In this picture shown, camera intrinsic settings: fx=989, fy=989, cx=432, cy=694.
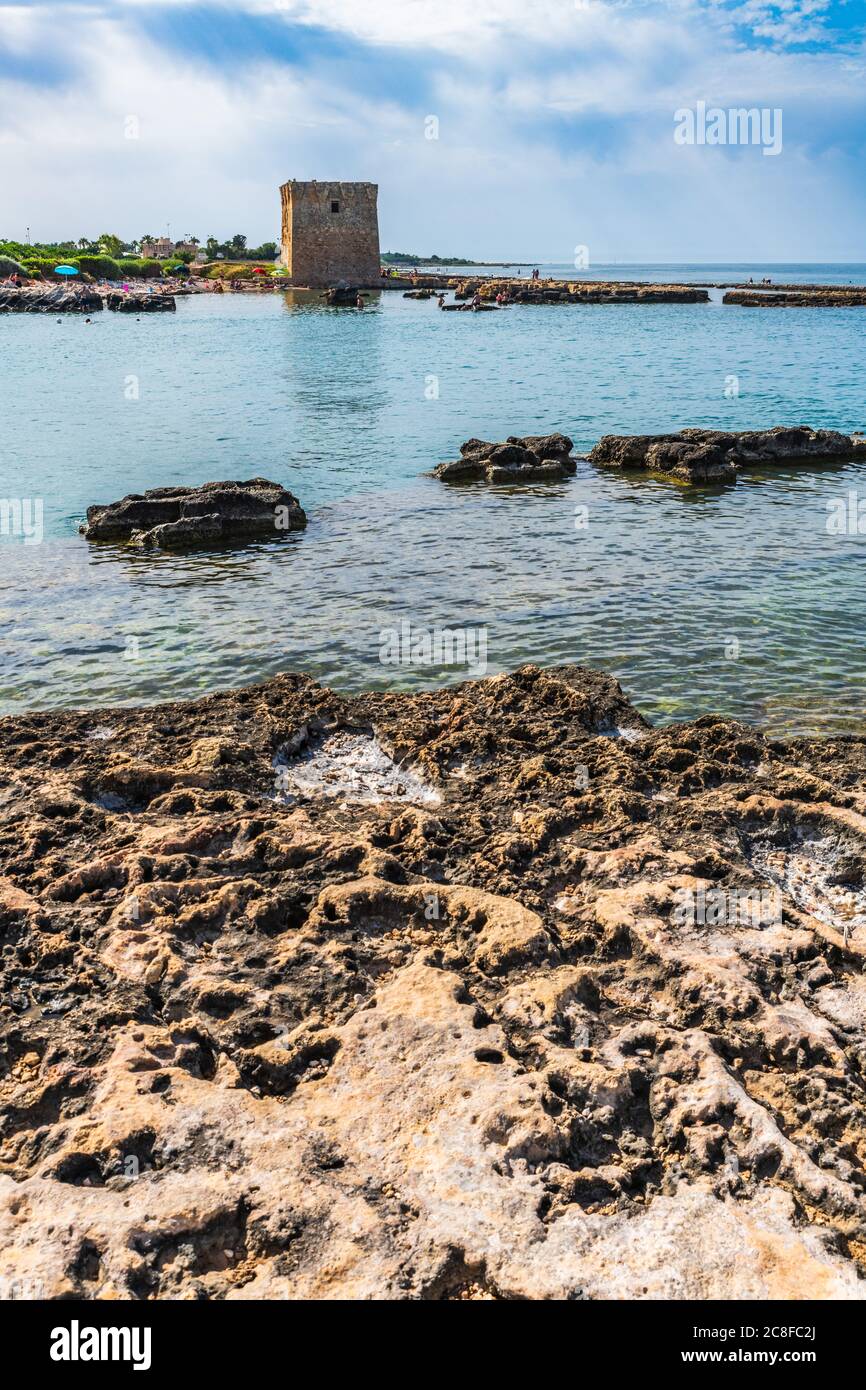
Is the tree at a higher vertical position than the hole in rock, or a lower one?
higher

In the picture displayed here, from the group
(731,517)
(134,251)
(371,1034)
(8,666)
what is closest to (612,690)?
(371,1034)

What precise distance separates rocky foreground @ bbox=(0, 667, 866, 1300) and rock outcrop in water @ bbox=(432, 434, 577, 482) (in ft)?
45.7

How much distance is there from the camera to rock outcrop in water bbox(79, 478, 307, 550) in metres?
16.4

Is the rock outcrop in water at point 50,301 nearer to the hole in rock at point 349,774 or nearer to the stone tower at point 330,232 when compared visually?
the stone tower at point 330,232

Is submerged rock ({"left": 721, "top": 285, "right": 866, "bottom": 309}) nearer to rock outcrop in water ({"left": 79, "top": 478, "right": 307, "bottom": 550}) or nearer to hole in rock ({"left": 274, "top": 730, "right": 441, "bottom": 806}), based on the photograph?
rock outcrop in water ({"left": 79, "top": 478, "right": 307, "bottom": 550})

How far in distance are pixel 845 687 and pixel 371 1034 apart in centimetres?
735

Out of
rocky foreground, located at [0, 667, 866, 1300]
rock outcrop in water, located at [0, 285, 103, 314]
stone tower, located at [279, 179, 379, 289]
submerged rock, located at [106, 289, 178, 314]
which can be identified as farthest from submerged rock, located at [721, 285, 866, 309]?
rocky foreground, located at [0, 667, 866, 1300]

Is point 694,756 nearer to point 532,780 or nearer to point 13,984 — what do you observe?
point 532,780

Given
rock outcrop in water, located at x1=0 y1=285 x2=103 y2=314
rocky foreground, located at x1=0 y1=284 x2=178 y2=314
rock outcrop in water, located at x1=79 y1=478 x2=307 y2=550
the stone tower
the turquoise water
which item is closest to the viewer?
the turquoise water

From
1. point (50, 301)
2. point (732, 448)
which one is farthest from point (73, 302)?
point (732, 448)

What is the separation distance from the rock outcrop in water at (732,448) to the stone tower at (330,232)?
90.8 m

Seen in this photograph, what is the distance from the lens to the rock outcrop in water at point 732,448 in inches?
856

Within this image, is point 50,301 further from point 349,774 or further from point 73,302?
point 349,774

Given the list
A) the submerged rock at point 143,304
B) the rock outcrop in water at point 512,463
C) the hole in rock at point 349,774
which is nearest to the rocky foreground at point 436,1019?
the hole in rock at point 349,774
